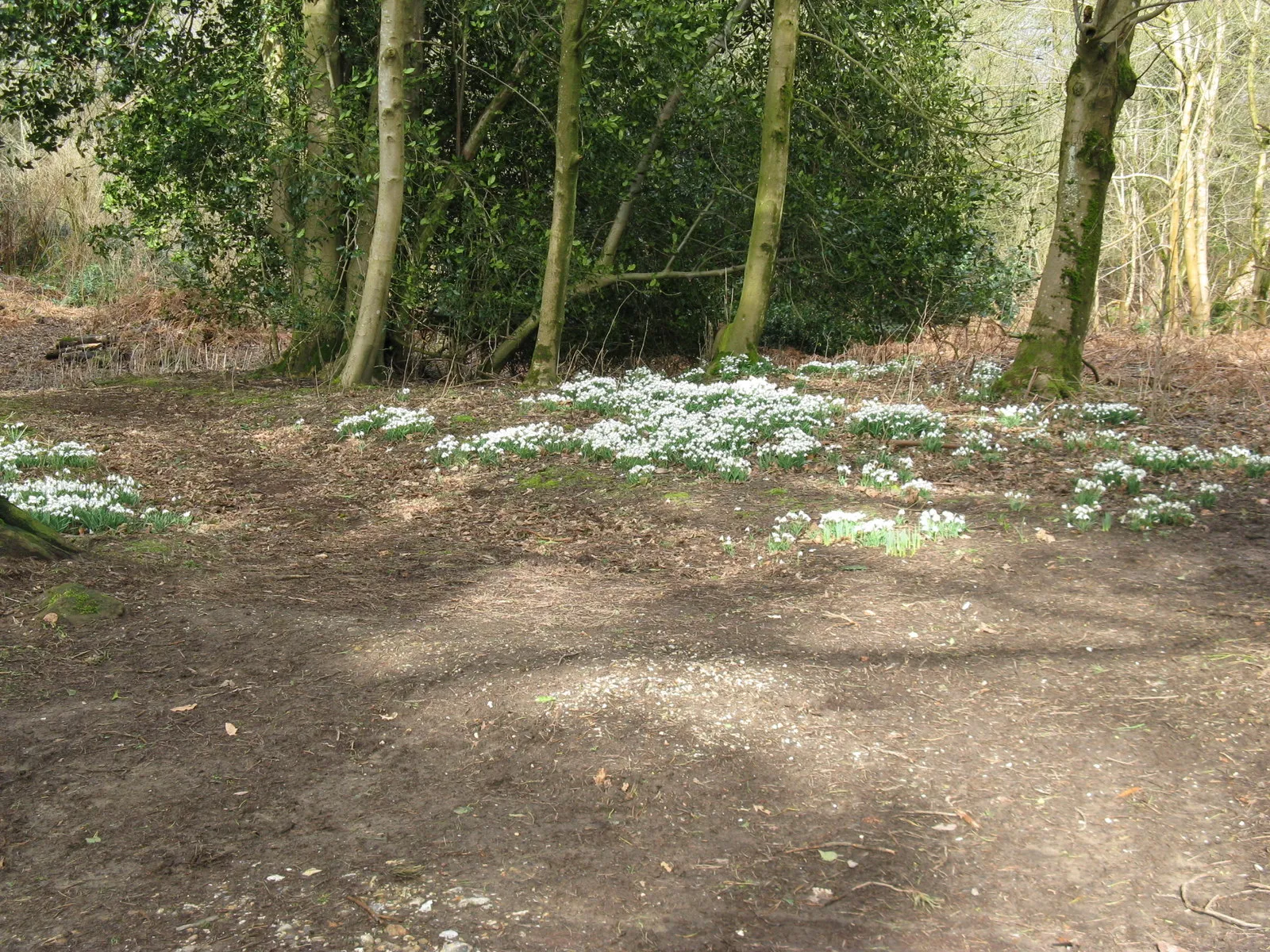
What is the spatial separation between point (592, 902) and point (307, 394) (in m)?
9.72

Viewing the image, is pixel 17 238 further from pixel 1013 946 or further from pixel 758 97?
pixel 1013 946

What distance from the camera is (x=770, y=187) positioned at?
12406mm

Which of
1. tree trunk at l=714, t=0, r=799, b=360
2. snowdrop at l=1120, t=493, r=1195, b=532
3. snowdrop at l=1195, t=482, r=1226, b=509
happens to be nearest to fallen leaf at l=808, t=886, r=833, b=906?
snowdrop at l=1120, t=493, r=1195, b=532

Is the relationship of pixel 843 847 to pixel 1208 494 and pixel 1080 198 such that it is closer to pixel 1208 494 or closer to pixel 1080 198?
pixel 1208 494

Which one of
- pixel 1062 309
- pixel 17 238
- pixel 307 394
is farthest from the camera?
pixel 17 238

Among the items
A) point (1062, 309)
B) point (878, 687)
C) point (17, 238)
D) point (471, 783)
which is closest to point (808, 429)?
point (1062, 309)

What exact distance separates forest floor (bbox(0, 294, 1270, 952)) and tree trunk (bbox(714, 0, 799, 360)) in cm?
593

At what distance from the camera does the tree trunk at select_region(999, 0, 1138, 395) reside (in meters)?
9.59

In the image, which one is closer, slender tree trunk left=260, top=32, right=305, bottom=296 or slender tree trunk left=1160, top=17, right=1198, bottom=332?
slender tree trunk left=260, top=32, right=305, bottom=296

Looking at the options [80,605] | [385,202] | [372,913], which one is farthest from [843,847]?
[385,202]

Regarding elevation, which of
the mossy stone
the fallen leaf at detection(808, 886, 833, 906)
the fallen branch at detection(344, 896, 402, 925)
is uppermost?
the mossy stone

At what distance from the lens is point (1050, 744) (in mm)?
4027

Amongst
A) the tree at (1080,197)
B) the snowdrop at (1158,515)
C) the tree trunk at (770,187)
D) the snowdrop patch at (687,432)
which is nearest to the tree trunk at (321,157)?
the snowdrop patch at (687,432)

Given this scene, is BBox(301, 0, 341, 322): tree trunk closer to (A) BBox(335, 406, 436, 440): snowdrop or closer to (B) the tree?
(A) BBox(335, 406, 436, 440): snowdrop
